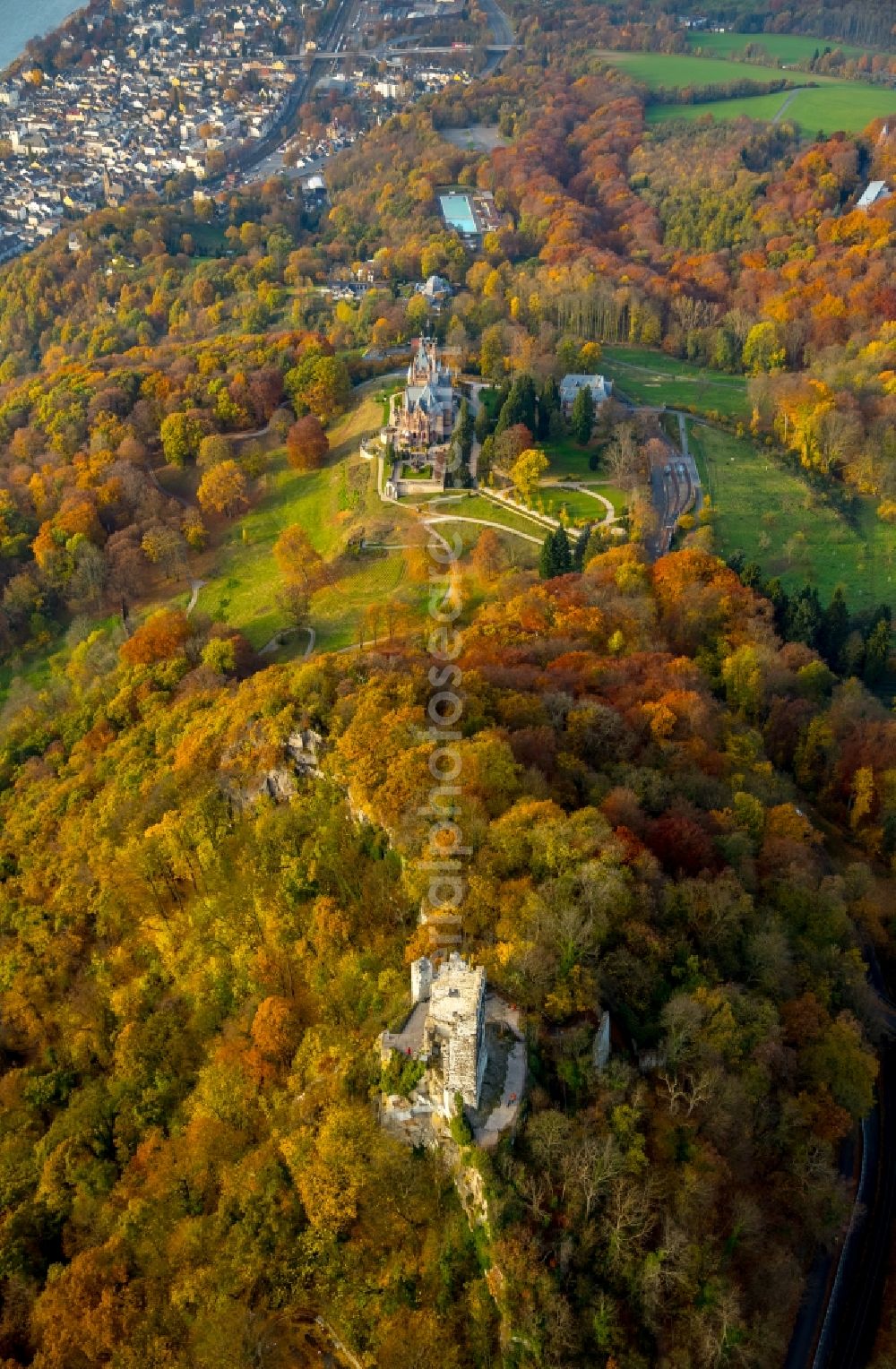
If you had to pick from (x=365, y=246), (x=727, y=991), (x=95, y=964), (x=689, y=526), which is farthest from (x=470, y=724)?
(x=365, y=246)

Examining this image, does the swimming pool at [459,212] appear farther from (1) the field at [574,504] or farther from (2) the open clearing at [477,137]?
(1) the field at [574,504]

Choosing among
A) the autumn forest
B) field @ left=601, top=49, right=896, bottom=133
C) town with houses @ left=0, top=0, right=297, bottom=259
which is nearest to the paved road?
the autumn forest

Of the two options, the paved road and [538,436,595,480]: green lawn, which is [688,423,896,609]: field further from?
the paved road

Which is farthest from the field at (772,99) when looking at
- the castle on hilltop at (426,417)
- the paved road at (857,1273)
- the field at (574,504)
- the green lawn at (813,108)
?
the paved road at (857,1273)

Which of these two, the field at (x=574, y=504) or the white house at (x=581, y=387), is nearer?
the field at (x=574, y=504)

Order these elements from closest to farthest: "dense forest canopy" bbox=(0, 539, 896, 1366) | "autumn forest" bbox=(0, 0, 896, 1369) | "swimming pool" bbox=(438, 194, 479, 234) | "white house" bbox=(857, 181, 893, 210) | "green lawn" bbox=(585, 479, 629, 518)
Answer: "dense forest canopy" bbox=(0, 539, 896, 1366), "autumn forest" bbox=(0, 0, 896, 1369), "green lawn" bbox=(585, 479, 629, 518), "white house" bbox=(857, 181, 893, 210), "swimming pool" bbox=(438, 194, 479, 234)

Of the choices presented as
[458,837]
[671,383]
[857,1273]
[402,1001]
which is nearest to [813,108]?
[671,383]

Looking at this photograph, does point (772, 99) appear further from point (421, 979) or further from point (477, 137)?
point (421, 979)
